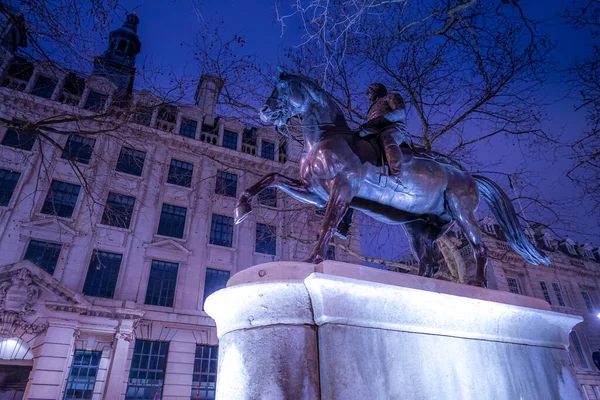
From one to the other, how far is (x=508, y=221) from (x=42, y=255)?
1813 centimetres

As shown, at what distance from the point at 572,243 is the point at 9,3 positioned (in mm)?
45208

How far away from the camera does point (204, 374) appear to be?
53.9 ft

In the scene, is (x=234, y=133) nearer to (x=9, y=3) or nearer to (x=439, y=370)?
(x=9, y=3)

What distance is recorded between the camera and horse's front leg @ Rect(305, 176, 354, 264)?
3330 mm

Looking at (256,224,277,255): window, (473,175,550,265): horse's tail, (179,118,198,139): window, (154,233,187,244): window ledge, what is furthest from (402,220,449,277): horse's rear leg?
(179,118,198,139): window

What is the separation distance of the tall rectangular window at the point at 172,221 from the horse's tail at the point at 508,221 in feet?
54.6

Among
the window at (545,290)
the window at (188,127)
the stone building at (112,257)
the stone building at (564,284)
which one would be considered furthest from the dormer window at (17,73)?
the window at (545,290)

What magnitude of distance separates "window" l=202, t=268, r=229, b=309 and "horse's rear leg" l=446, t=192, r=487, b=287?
1563 cm

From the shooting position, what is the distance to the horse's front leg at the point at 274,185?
147 inches

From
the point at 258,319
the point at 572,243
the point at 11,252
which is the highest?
the point at 572,243

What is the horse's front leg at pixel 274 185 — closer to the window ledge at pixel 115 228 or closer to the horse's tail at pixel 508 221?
the horse's tail at pixel 508 221

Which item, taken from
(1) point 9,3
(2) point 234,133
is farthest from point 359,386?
(2) point 234,133

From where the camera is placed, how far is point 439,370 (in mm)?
2797

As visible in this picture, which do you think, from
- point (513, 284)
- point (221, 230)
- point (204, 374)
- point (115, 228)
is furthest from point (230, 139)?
point (513, 284)
